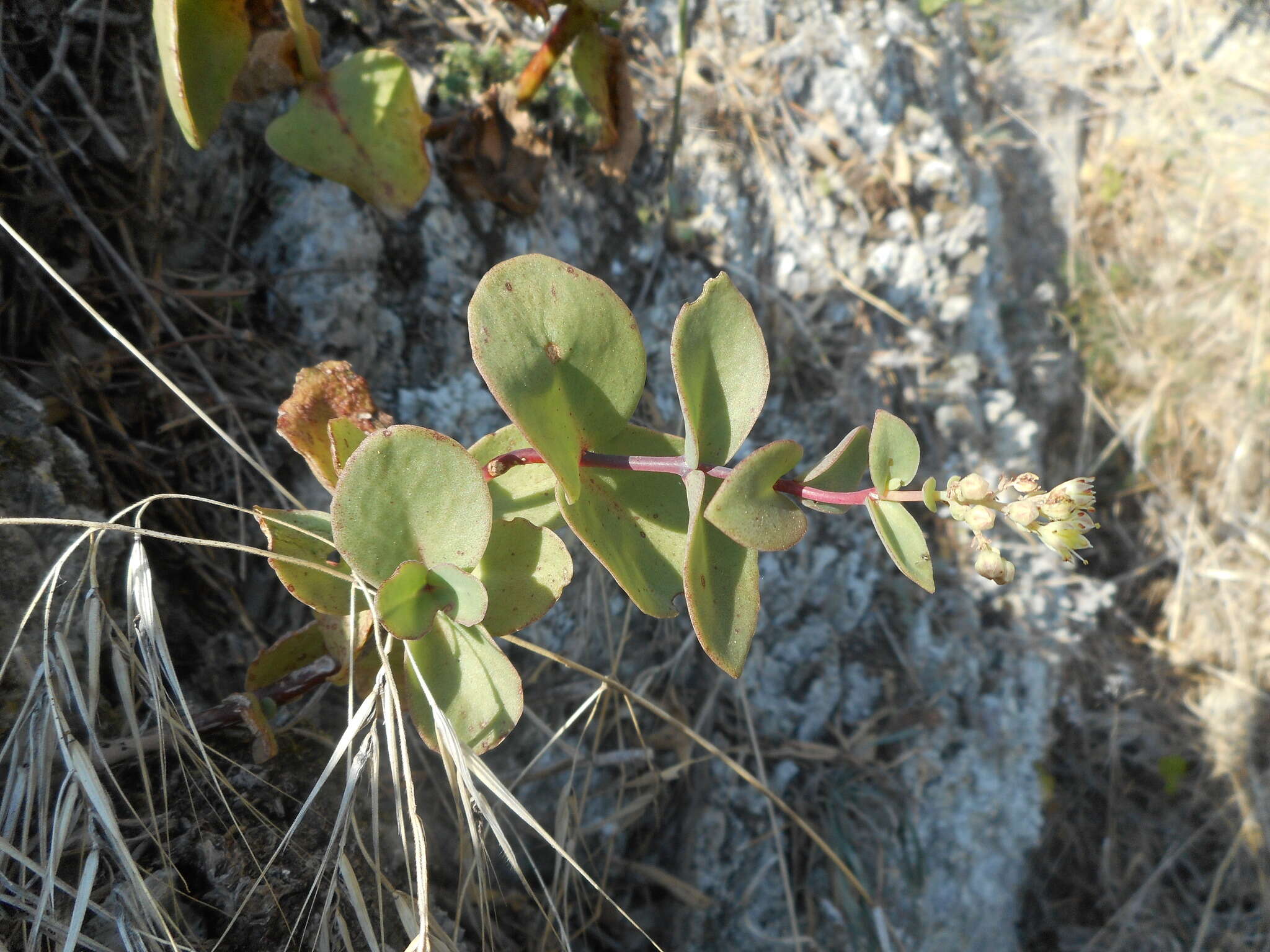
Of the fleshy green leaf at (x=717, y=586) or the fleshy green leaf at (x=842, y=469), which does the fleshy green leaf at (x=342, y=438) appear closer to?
the fleshy green leaf at (x=717, y=586)

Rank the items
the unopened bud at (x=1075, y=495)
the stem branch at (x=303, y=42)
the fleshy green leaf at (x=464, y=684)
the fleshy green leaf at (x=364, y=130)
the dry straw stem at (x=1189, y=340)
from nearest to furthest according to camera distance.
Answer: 1. the unopened bud at (x=1075, y=495)
2. the fleshy green leaf at (x=464, y=684)
3. the stem branch at (x=303, y=42)
4. the fleshy green leaf at (x=364, y=130)
5. the dry straw stem at (x=1189, y=340)

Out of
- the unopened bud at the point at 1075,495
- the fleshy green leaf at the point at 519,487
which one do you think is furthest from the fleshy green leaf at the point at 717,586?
the unopened bud at the point at 1075,495

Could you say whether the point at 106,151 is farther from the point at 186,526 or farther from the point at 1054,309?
the point at 1054,309

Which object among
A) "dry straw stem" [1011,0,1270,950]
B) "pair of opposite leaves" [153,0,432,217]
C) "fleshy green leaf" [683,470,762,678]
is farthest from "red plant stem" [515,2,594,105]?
"dry straw stem" [1011,0,1270,950]

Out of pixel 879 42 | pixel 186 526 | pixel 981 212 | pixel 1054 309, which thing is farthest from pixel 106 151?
pixel 1054 309

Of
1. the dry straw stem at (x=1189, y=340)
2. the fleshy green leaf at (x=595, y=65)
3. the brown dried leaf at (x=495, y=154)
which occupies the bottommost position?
the dry straw stem at (x=1189, y=340)

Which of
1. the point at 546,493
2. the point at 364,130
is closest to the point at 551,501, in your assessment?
the point at 546,493
